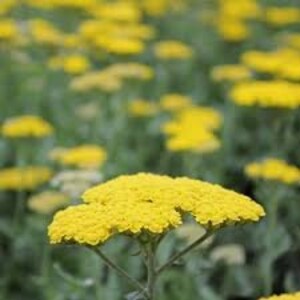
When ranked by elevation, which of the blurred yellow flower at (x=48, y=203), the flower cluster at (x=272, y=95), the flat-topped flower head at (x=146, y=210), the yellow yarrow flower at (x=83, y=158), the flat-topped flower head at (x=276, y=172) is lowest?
the yellow yarrow flower at (x=83, y=158)

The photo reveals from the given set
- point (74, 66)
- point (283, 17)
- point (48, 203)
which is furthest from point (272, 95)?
point (283, 17)

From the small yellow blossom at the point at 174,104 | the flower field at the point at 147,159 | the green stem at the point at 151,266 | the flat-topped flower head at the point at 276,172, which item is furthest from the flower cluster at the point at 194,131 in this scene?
the green stem at the point at 151,266

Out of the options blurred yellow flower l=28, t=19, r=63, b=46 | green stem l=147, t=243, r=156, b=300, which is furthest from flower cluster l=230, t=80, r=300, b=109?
green stem l=147, t=243, r=156, b=300

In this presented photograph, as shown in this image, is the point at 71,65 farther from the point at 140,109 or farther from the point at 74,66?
the point at 140,109

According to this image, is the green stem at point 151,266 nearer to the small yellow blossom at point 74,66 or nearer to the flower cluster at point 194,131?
the flower cluster at point 194,131

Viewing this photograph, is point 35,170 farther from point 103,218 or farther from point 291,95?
point 103,218

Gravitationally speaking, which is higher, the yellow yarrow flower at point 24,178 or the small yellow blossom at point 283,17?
the yellow yarrow flower at point 24,178

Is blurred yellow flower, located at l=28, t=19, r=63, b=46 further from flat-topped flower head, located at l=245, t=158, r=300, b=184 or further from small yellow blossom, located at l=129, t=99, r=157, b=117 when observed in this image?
flat-topped flower head, located at l=245, t=158, r=300, b=184
